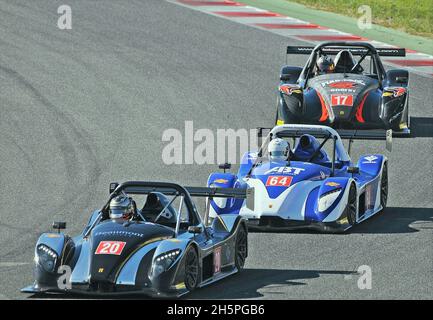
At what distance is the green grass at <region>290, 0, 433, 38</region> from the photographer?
35.8 metres

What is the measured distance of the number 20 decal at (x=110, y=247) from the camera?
674 inches

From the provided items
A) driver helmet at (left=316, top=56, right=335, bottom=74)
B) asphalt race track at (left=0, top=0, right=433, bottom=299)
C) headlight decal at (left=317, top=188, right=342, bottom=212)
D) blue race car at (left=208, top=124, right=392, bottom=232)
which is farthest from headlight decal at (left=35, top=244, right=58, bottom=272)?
driver helmet at (left=316, top=56, right=335, bottom=74)

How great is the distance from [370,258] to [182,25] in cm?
1627

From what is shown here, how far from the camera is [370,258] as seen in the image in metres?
19.6

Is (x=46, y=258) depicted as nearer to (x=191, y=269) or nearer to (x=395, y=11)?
(x=191, y=269)

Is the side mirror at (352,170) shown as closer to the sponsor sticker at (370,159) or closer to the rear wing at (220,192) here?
the sponsor sticker at (370,159)

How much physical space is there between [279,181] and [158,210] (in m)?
3.00

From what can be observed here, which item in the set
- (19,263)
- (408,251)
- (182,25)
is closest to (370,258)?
(408,251)

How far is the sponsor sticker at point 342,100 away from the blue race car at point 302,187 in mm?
4017

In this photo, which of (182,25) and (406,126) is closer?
(406,126)

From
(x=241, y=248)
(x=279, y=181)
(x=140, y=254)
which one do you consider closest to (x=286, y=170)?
(x=279, y=181)

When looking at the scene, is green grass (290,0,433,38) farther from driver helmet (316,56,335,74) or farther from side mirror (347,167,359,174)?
side mirror (347,167,359,174)

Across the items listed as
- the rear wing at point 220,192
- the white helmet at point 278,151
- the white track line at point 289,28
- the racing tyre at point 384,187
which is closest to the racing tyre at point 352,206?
the white helmet at point 278,151
